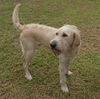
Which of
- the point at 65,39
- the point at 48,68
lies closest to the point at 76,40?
the point at 65,39

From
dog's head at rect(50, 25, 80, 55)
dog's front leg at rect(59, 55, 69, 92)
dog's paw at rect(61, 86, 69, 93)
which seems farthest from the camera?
dog's paw at rect(61, 86, 69, 93)

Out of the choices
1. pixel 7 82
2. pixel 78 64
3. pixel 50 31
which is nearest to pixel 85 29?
pixel 78 64

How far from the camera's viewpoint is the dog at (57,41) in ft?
10.5

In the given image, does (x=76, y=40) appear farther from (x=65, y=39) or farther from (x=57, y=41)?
(x=57, y=41)

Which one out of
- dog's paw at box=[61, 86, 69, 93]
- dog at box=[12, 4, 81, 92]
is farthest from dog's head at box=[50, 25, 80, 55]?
dog's paw at box=[61, 86, 69, 93]

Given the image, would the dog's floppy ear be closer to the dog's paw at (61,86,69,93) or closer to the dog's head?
the dog's head

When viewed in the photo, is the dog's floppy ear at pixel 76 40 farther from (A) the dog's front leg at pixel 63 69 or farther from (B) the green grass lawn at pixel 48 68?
(B) the green grass lawn at pixel 48 68

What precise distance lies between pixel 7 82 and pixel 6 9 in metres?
6.13

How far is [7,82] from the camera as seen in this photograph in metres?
4.16

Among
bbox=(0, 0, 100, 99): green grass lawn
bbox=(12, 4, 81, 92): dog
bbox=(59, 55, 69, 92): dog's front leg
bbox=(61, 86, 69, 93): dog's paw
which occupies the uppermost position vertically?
bbox=(12, 4, 81, 92): dog

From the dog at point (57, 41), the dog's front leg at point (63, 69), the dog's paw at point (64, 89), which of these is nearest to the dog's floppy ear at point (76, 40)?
the dog at point (57, 41)

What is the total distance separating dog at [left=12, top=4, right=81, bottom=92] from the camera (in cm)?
321

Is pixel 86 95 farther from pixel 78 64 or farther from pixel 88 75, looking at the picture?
pixel 78 64

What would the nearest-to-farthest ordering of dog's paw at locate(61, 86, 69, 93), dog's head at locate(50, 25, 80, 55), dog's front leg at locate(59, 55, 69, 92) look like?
dog's head at locate(50, 25, 80, 55)
dog's front leg at locate(59, 55, 69, 92)
dog's paw at locate(61, 86, 69, 93)
